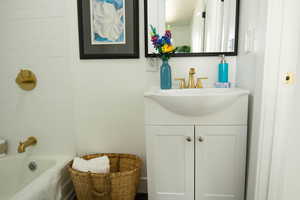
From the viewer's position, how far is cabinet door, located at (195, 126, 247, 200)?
1127 millimetres

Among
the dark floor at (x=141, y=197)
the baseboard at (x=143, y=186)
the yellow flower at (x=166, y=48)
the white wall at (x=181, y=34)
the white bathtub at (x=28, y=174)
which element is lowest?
the dark floor at (x=141, y=197)

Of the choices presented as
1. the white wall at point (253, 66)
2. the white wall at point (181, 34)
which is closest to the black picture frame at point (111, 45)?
the white wall at point (181, 34)

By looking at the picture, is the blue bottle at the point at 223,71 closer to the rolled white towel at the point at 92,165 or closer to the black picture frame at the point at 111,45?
the black picture frame at the point at 111,45

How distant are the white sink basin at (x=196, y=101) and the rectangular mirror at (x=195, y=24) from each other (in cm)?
47

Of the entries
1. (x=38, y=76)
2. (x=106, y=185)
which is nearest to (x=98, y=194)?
(x=106, y=185)

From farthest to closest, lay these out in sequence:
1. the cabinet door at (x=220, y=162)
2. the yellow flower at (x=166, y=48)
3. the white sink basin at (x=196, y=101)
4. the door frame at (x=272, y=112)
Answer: the yellow flower at (x=166, y=48)
the cabinet door at (x=220, y=162)
the white sink basin at (x=196, y=101)
the door frame at (x=272, y=112)

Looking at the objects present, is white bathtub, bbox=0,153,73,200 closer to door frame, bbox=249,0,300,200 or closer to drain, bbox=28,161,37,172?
drain, bbox=28,161,37,172

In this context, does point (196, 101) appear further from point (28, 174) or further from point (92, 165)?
point (28, 174)

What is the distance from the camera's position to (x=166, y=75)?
1.31 m

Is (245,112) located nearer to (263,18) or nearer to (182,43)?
(263,18)

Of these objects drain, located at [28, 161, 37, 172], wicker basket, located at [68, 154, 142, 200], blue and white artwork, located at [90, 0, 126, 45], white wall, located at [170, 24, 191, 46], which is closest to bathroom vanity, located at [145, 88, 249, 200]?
wicker basket, located at [68, 154, 142, 200]

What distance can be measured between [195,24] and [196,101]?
68 centimetres

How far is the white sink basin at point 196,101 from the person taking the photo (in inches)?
40.1

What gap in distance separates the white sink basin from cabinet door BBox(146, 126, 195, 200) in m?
0.14
